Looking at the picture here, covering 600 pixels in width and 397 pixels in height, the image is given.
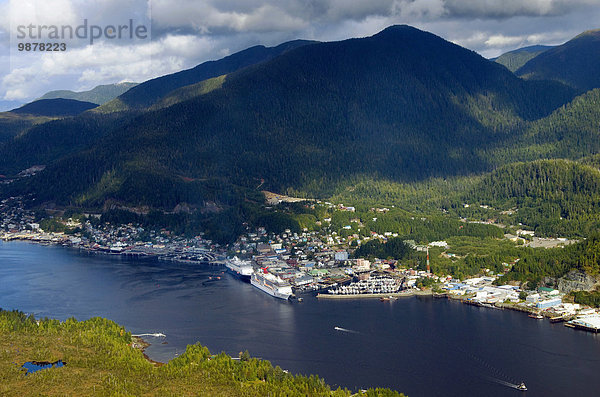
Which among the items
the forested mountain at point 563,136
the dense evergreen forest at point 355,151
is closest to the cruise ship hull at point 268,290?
the dense evergreen forest at point 355,151

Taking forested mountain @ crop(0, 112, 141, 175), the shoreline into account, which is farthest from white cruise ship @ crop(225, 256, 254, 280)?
forested mountain @ crop(0, 112, 141, 175)

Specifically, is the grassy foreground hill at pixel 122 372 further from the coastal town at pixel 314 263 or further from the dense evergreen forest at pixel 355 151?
the dense evergreen forest at pixel 355 151

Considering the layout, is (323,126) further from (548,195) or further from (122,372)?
(122,372)

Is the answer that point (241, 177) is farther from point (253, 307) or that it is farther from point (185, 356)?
point (185, 356)

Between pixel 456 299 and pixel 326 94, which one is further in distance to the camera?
pixel 326 94

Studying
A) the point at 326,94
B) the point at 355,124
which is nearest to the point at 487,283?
the point at 355,124

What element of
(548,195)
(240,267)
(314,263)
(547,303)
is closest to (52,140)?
(240,267)
